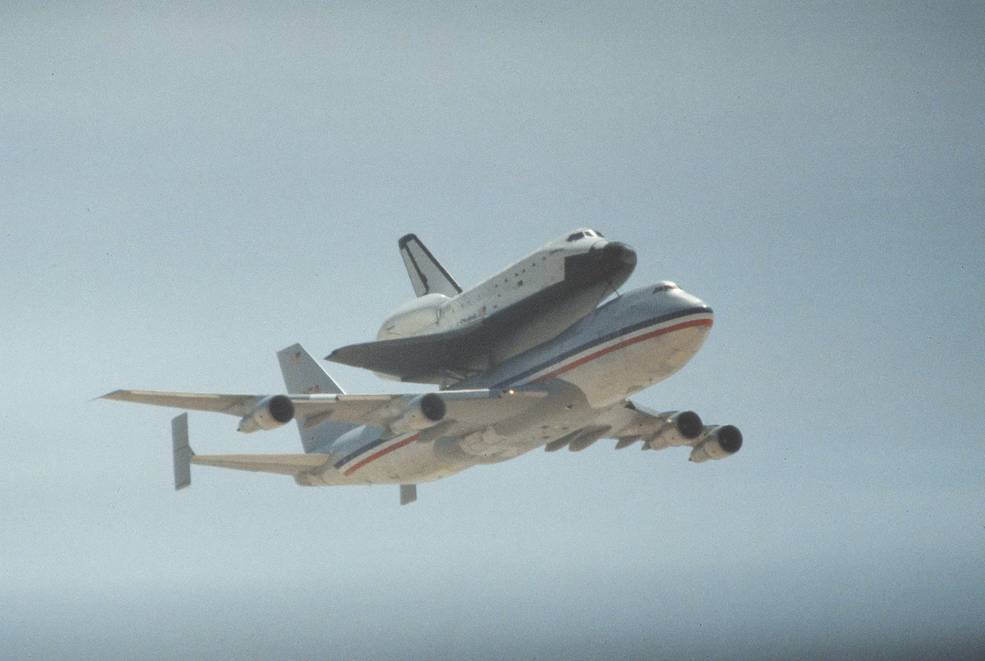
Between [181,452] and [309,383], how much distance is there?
1401cm

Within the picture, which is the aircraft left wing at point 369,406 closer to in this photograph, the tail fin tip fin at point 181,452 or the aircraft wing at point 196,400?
the aircraft wing at point 196,400

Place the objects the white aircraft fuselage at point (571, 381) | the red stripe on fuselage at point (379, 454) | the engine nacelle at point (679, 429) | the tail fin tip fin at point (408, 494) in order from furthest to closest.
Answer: the tail fin tip fin at point (408, 494) → the engine nacelle at point (679, 429) → the red stripe on fuselage at point (379, 454) → the white aircraft fuselage at point (571, 381)

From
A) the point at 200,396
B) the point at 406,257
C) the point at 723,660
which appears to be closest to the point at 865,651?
the point at 723,660

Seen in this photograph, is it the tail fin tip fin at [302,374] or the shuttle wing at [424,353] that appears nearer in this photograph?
the shuttle wing at [424,353]

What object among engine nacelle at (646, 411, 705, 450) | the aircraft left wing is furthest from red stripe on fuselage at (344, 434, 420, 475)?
engine nacelle at (646, 411, 705, 450)

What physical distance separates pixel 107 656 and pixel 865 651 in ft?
318

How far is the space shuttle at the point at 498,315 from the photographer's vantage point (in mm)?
48719

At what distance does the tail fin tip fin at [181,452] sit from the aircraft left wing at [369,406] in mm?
3610

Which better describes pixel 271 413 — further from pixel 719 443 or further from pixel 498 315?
pixel 719 443

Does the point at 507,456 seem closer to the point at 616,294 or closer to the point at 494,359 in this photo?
the point at 494,359

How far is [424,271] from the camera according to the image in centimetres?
6494

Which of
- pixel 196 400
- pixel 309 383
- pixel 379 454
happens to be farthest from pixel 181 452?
pixel 309 383

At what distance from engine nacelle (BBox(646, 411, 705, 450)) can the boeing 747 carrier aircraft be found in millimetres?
54

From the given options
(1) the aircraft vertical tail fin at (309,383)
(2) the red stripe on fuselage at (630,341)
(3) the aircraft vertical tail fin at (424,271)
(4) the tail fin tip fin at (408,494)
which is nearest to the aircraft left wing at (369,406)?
(2) the red stripe on fuselage at (630,341)
